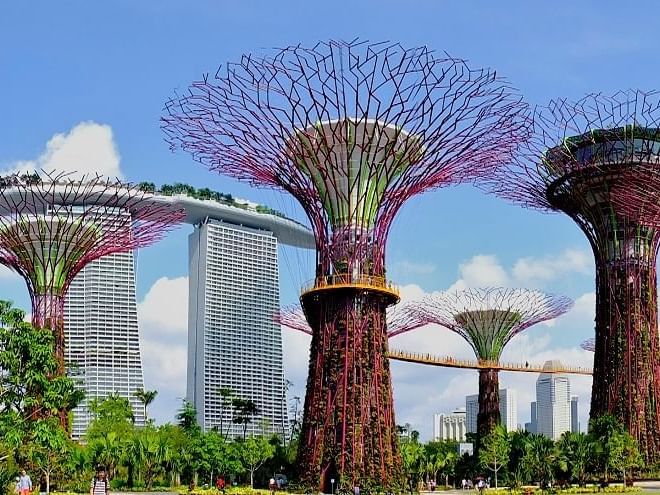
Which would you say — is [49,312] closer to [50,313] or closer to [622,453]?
[50,313]

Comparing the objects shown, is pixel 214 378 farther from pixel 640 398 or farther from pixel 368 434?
pixel 368 434

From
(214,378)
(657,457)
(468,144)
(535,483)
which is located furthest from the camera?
(214,378)

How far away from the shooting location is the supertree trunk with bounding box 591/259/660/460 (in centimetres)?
5116

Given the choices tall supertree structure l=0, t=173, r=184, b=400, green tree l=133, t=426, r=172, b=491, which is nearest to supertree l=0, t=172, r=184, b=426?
tall supertree structure l=0, t=173, r=184, b=400

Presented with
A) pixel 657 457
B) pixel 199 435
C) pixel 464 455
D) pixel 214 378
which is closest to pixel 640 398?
pixel 657 457

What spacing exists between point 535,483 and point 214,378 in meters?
69.4

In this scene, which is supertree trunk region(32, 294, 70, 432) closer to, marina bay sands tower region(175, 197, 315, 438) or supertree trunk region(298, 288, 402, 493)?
supertree trunk region(298, 288, 402, 493)

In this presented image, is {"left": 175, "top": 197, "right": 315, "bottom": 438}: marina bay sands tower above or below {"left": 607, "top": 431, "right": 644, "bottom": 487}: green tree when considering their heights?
above

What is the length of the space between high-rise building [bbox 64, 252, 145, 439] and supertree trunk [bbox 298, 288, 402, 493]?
72.1 m

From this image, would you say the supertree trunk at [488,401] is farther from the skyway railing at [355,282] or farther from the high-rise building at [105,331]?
the high-rise building at [105,331]

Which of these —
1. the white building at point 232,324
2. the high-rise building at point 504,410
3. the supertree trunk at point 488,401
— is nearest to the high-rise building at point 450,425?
the high-rise building at point 504,410

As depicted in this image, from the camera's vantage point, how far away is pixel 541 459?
2037 inches

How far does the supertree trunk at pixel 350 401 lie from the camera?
125 feet

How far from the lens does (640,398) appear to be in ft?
168
